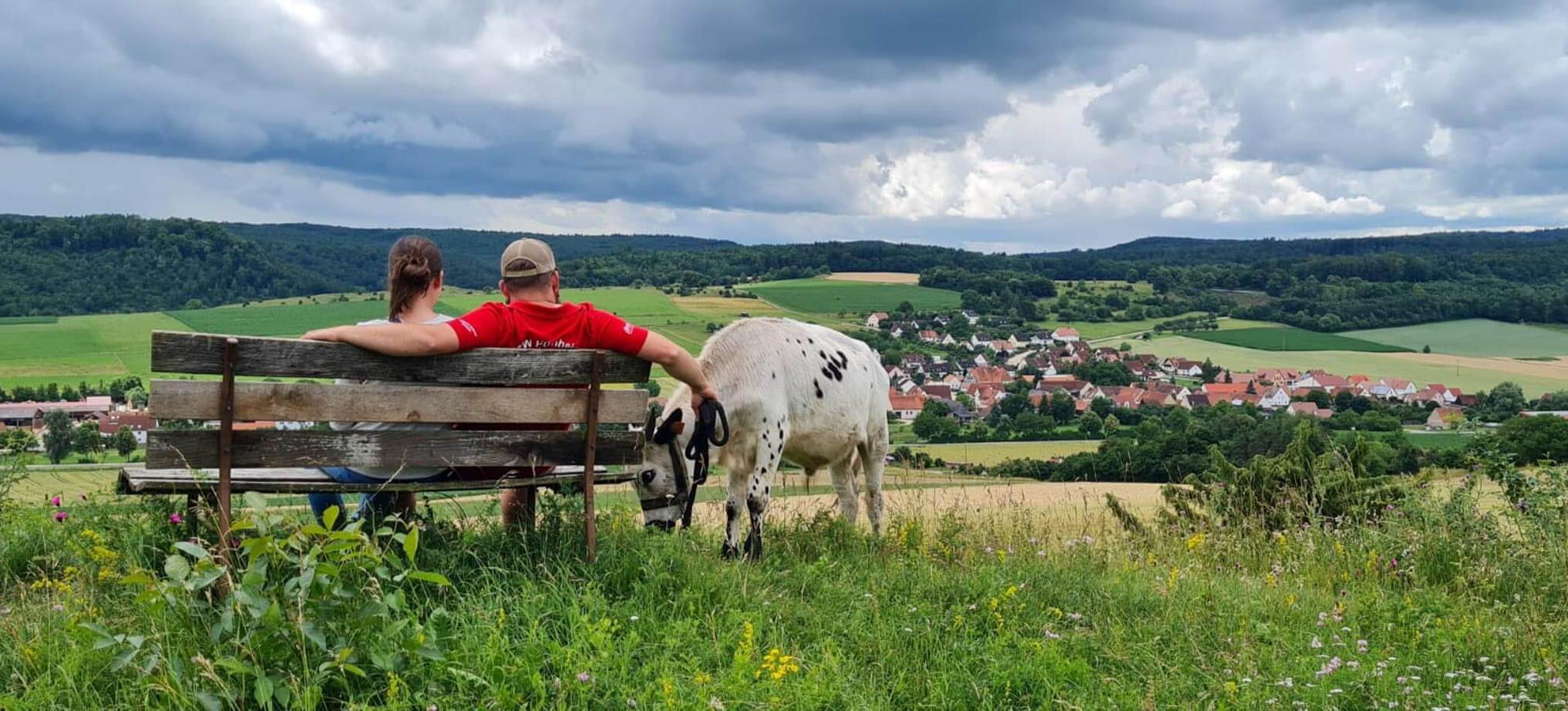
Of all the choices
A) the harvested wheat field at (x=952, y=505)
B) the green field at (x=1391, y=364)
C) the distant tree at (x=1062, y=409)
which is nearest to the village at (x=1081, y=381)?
the distant tree at (x=1062, y=409)

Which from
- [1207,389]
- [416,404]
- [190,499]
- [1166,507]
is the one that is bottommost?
[1207,389]

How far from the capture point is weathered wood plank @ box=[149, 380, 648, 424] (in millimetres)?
4938

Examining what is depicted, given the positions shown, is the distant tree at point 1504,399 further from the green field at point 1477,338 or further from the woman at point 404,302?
the woman at point 404,302

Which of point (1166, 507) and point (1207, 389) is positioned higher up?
point (1166, 507)

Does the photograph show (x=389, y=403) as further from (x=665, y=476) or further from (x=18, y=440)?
(x=18, y=440)

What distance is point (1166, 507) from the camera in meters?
10.4

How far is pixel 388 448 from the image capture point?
5.46 metres

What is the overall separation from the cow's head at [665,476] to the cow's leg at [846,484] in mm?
2607

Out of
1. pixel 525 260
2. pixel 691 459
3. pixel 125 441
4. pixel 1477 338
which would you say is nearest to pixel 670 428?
pixel 691 459

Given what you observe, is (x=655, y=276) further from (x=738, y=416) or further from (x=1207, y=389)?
(x=738, y=416)

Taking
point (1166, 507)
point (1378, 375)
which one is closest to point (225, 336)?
point (1166, 507)

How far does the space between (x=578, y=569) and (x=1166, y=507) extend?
262 inches

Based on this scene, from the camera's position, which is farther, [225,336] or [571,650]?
[225,336]

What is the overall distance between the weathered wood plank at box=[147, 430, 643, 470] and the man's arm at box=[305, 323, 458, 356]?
43 cm
